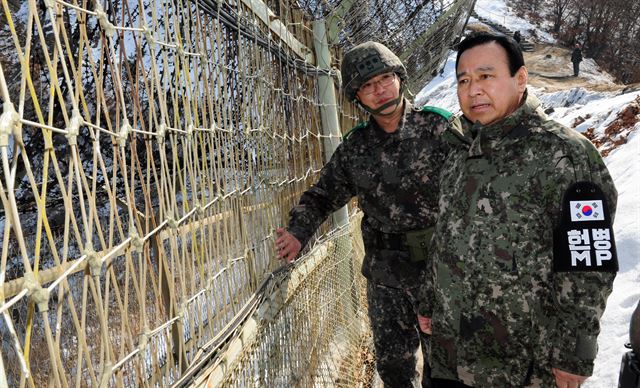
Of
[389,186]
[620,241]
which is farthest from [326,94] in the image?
[620,241]

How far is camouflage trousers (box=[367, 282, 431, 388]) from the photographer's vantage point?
6.76 feet

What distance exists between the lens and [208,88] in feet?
4.88

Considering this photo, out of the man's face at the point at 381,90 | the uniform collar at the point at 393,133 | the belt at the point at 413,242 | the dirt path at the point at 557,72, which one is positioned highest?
the dirt path at the point at 557,72

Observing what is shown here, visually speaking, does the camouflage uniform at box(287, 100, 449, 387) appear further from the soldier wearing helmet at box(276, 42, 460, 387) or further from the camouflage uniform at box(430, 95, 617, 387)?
the camouflage uniform at box(430, 95, 617, 387)

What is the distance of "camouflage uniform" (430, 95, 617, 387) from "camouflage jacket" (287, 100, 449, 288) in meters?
0.57

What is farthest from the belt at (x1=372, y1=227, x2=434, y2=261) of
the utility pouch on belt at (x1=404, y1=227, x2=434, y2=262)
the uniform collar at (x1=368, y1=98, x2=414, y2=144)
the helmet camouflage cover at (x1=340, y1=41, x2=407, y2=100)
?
the helmet camouflage cover at (x1=340, y1=41, x2=407, y2=100)

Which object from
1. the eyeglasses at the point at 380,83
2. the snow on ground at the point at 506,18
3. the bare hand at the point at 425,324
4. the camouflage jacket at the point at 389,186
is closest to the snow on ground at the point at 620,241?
the camouflage jacket at the point at 389,186

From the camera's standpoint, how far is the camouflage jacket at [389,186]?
1953mm

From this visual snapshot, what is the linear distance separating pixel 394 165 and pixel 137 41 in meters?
1.13

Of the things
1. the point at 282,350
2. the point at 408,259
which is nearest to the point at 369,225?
the point at 408,259

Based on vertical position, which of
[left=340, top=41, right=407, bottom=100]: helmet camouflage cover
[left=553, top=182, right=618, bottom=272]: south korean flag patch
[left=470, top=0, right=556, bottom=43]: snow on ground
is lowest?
[left=553, top=182, right=618, bottom=272]: south korean flag patch

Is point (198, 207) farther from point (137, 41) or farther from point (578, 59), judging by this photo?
point (578, 59)

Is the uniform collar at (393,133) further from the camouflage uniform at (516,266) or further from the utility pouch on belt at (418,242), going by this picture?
the camouflage uniform at (516,266)

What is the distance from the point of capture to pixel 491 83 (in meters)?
1.30
